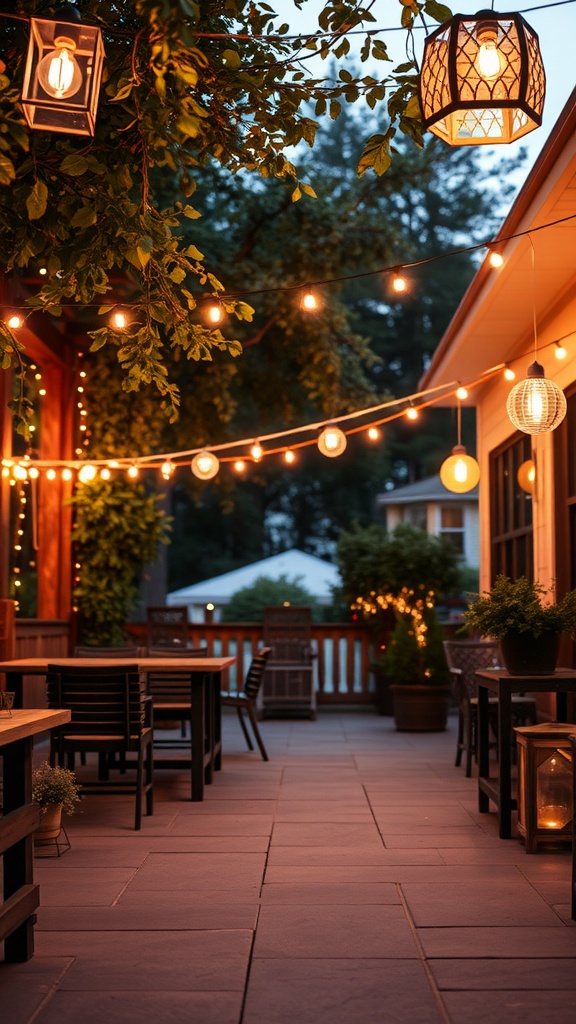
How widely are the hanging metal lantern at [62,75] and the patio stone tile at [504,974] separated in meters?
2.78

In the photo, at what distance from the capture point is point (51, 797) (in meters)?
5.22

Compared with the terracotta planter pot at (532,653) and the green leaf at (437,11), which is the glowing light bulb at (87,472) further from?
the green leaf at (437,11)

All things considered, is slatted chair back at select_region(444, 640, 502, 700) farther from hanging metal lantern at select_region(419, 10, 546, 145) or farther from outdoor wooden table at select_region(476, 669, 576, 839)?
hanging metal lantern at select_region(419, 10, 546, 145)

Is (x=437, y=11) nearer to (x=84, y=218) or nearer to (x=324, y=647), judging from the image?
(x=84, y=218)

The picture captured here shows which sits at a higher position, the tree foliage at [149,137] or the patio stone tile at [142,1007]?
the tree foliage at [149,137]

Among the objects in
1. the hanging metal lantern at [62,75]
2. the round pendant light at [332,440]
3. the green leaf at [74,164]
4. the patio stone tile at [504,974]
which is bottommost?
the patio stone tile at [504,974]

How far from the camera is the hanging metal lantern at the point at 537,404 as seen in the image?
5.82 m

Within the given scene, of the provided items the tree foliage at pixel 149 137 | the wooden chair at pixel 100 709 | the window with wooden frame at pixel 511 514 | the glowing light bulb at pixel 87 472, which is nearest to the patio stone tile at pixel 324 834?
the wooden chair at pixel 100 709

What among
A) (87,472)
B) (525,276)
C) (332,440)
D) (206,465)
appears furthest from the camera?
(87,472)

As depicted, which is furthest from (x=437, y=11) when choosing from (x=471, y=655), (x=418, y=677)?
(x=418, y=677)

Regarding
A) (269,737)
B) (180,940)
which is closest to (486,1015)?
(180,940)

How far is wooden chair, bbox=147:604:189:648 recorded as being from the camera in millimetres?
11734

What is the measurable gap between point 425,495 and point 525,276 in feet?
53.3

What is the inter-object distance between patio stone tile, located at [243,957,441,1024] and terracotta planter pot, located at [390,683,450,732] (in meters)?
6.98
